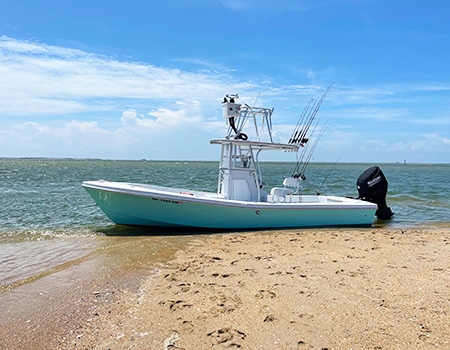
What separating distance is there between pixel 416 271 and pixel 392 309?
6.35 feet

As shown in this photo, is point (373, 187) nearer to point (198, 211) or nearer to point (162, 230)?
point (198, 211)

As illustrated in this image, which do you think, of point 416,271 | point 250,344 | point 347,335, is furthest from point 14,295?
point 416,271

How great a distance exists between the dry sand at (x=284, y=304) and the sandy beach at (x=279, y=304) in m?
0.01

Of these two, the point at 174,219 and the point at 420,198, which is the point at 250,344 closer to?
the point at 174,219

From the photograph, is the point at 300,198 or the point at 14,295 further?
the point at 300,198

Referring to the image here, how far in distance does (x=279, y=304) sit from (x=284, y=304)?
2.7 inches

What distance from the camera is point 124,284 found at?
19.2 feet

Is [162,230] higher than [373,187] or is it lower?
lower

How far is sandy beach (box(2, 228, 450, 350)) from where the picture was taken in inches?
154

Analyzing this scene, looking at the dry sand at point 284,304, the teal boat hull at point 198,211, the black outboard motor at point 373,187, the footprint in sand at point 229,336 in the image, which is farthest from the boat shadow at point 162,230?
the footprint in sand at point 229,336

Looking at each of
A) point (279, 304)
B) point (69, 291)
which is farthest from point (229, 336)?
point (69, 291)

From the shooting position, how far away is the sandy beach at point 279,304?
3.91m

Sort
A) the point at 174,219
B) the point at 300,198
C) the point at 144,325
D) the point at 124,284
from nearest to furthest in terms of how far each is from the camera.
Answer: the point at 144,325
the point at 124,284
the point at 174,219
the point at 300,198

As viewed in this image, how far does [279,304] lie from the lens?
15.5ft
